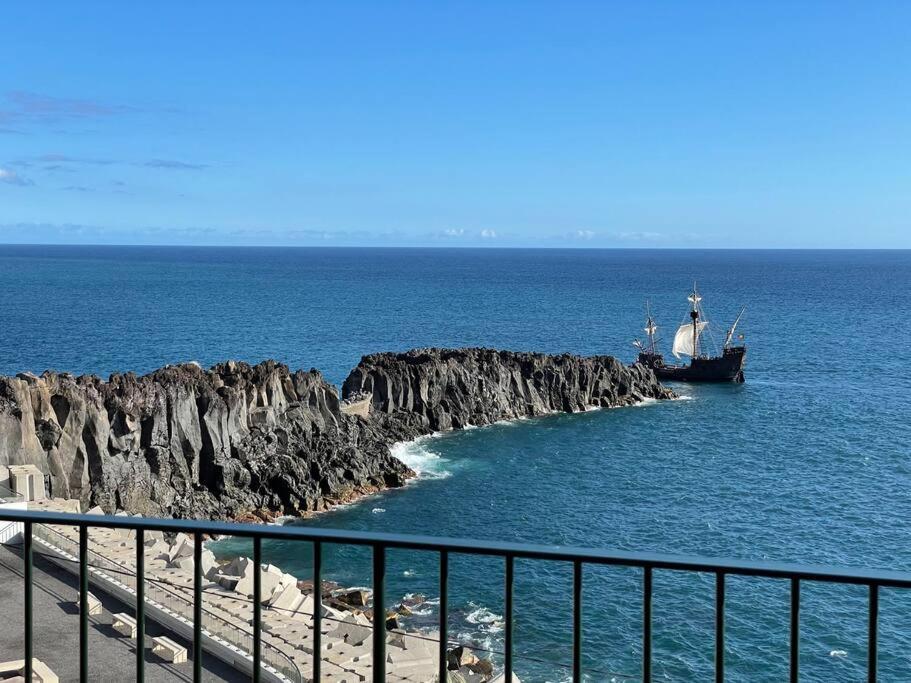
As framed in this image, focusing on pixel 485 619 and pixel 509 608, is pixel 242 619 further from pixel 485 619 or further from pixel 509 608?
pixel 509 608

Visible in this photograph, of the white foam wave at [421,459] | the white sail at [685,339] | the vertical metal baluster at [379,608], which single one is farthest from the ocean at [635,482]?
the vertical metal baluster at [379,608]

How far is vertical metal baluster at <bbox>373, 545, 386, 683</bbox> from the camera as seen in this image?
382cm

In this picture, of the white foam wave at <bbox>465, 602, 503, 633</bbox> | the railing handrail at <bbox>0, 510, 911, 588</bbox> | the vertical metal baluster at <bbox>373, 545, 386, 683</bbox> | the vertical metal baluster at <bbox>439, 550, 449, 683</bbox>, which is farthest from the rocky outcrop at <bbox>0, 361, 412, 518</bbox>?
the vertical metal baluster at <bbox>439, 550, 449, 683</bbox>

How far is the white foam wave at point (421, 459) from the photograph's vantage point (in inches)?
1507

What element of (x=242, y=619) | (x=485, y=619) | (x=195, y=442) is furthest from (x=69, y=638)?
(x=195, y=442)

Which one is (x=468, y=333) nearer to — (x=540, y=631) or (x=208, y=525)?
(x=540, y=631)

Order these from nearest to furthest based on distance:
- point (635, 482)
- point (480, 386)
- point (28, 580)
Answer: point (28, 580) → point (635, 482) → point (480, 386)

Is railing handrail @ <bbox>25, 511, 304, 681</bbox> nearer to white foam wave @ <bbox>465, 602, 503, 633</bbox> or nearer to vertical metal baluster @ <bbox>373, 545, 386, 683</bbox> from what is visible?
white foam wave @ <bbox>465, 602, 503, 633</bbox>

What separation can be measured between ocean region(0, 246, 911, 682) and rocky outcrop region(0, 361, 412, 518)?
1.76 m

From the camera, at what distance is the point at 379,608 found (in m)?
3.91

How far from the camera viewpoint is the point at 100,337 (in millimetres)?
80500

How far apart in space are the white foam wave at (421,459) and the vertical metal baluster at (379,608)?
33701 millimetres

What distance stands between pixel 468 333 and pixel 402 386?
44.9 m

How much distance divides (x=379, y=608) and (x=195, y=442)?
30.2 metres
